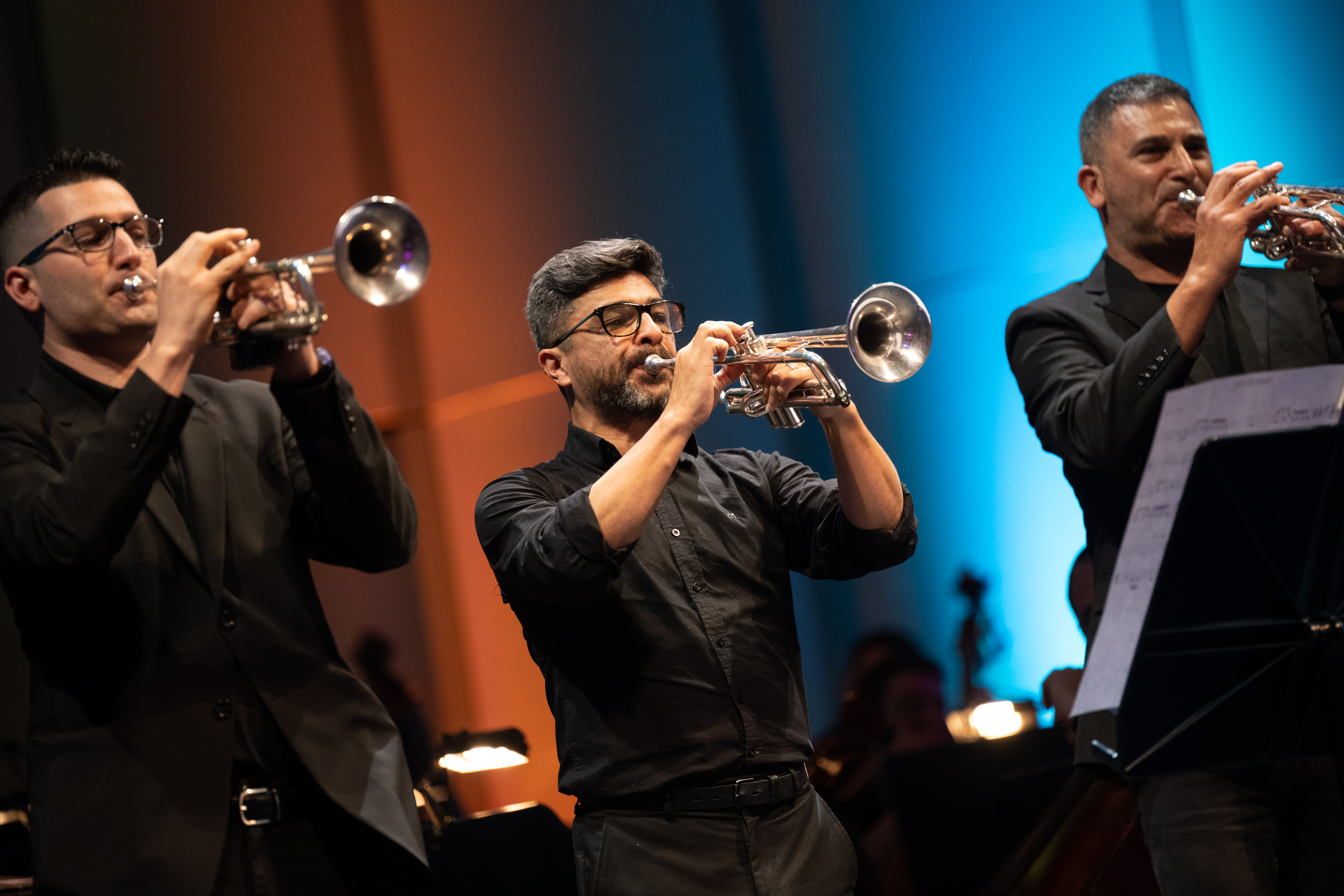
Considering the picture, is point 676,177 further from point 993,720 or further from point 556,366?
point 993,720

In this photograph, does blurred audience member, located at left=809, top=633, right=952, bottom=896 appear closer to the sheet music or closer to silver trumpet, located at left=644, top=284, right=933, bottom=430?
silver trumpet, located at left=644, top=284, right=933, bottom=430

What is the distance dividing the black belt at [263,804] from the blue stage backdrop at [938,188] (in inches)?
96.1

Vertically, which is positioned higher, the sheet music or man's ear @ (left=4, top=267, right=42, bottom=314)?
man's ear @ (left=4, top=267, right=42, bottom=314)

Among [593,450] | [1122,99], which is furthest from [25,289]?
[1122,99]

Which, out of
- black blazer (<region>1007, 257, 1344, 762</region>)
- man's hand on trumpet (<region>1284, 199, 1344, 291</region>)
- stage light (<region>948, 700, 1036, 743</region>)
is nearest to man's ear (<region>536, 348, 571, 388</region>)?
black blazer (<region>1007, 257, 1344, 762</region>)

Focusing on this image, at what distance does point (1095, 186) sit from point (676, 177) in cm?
166

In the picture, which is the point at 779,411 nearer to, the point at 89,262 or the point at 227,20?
the point at 89,262

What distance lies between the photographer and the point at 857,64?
177 inches

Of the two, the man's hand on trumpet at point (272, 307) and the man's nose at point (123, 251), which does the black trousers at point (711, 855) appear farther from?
the man's nose at point (123, 251)

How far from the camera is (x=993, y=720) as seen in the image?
4.34 metres

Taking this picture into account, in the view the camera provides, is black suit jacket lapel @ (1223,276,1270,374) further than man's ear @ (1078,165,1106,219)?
No

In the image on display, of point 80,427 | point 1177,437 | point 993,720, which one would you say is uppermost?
point 80,427

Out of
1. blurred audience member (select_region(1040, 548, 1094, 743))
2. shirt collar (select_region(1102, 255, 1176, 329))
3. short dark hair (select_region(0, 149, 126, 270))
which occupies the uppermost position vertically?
short dark hair (select_region(0, 149, 126, 270))

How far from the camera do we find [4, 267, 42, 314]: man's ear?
217cm
